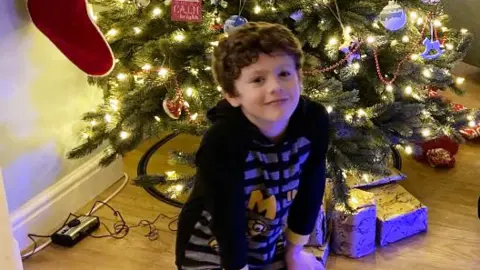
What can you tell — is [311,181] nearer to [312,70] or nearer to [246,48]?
[246,48]

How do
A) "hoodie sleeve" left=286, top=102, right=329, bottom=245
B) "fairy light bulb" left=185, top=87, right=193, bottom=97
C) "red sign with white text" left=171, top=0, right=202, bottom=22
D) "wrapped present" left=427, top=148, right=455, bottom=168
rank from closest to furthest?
1. "hoodie sleeve" left=286, top=102, right=329, bottom=245
2. "red sign with white text" left=171, top=0, right=202, bottom=22
3. "fairy light bulb" left=185, top=87, right=193, bottom=97
4. "wrapped present" left=427, top=148, right=455, bottom=168

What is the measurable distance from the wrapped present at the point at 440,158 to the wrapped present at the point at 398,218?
0.44 m

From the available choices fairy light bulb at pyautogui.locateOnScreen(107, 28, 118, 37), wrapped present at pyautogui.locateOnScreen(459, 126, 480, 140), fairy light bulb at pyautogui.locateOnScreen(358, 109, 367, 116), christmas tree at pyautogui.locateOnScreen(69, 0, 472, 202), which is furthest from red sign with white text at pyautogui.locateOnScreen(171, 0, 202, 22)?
wrapped present at pyautogui.locateOnScreen(459, 126, 480, 140)

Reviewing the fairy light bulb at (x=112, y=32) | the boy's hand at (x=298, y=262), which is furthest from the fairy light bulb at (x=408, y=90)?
the fairy light bulb at (x=112, y=32)

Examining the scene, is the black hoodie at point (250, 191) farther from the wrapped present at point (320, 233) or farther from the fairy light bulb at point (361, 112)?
the fairy light bulb at point (361, 112)

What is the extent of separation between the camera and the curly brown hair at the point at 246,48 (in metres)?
1.18

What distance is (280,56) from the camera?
3.91 feet

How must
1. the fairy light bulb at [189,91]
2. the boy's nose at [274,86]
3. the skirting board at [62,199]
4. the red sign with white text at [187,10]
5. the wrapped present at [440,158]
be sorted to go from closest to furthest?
1. the boy's nose at [274,86]
2. the red sign with white text at [187,10]
3. the fairy light bulb at [189,91]
4. the skirting board at [62,199]
5. the wrapped present at [440,158]

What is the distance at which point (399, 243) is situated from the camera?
2.01m

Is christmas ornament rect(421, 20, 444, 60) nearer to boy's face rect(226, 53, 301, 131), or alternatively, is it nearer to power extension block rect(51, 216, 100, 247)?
boy's face rect(226, 53, 301, 131)

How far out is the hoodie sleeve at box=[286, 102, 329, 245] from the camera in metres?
1.31

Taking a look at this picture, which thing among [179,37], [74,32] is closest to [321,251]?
[179,37]

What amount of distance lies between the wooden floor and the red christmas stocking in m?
0.55

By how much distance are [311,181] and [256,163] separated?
172 millimetres
